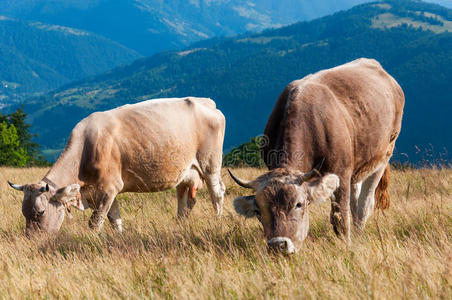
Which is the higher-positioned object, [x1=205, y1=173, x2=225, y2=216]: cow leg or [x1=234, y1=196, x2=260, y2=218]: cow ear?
[x1=234, y1=196, x2=260, y2=218]: cow ear

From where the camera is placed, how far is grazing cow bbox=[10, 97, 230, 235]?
6.60m

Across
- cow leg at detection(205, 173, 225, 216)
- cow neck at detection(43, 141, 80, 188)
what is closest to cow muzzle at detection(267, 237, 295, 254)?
cow neck at detection(43, 141, 80, 188)

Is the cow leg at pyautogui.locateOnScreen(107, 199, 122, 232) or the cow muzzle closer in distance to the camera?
the cow muzzle

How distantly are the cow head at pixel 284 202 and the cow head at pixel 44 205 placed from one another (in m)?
3.01

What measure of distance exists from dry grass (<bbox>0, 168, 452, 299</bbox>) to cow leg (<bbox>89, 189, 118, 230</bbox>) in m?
0.26

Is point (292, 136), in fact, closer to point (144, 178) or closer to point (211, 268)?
point (211, 268)

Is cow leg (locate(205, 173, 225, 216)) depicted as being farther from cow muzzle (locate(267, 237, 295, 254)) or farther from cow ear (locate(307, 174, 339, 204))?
cow muzzle (locate(267, 237, 295, 254))

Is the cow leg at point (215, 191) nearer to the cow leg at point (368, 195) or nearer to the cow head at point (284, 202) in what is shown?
the cow leg at point (368, 195)

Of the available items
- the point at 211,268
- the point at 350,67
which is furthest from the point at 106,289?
the point at 350,67

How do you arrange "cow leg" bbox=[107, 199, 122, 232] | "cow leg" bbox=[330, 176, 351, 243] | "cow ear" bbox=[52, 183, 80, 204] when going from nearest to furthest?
"cow leg" bbox=[330, 176, 351, 243], "cow ear" bbox=[52, 183, 80, 204], "cow leg" bbox=[107, 199, 122, 232]

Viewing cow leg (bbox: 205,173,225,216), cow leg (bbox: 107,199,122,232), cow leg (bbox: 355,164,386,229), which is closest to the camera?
cow leg (bbox: 355,164,386,229)

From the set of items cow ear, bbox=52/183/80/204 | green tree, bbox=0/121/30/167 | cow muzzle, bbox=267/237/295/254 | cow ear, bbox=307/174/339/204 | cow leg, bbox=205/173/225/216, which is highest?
cow ear, bbox=307/174/339/204

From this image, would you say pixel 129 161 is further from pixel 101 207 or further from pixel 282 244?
pixel 282 244

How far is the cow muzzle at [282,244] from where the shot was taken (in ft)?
14.1
